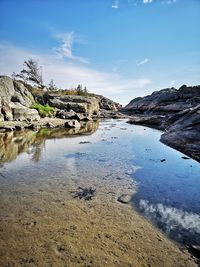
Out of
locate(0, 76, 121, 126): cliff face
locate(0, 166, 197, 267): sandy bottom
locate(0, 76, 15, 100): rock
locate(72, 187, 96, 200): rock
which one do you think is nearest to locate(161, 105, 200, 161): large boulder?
locate(72, 187, 96, 200): rock

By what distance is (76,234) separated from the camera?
357cm

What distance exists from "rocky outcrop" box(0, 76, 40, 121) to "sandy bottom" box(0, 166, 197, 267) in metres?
16.3

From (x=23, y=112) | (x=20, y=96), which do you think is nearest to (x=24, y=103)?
(x=20, y=96)

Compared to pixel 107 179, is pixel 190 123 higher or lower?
higher

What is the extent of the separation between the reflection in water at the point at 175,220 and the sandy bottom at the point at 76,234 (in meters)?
0.23

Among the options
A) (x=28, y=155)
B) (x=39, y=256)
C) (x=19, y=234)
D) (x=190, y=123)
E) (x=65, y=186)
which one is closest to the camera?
(x=39, y=256)

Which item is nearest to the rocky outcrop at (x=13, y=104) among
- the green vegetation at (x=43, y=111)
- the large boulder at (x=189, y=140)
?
the green vegetation at (x=43, y=111)

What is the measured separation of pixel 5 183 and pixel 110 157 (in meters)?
4.76

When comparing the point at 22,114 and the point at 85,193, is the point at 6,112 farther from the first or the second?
the point at 85,193

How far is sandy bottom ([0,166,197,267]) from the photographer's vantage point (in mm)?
2998

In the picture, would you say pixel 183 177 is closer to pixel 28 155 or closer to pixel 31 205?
pixel 31 205

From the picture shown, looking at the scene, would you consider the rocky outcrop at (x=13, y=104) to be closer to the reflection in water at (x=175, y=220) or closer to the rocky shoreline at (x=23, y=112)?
the rocky shoreline at (x=23, y=112)

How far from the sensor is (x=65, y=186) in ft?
18.9

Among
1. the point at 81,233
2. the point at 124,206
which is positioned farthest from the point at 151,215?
the point at 81,233
